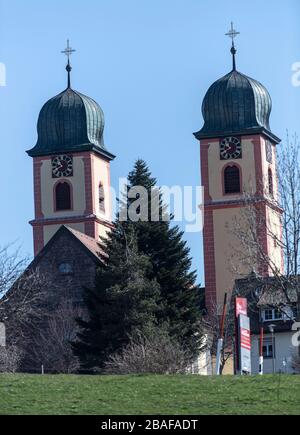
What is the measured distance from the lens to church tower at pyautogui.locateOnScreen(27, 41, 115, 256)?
8731cm

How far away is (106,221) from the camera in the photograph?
8762 centimetres

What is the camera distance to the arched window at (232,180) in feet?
274

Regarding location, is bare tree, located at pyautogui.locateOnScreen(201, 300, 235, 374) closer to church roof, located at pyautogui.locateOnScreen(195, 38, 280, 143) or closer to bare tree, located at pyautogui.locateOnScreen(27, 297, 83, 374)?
bare tree, located at pyautogui.locateOnScreen(27, 297, 83, 374)

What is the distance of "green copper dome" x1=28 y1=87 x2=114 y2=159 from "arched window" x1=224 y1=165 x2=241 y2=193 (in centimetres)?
789

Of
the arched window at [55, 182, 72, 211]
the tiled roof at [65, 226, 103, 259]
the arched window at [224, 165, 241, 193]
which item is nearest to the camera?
the tiled roof at [65, 226, 103, 259]

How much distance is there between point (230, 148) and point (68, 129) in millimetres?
9291

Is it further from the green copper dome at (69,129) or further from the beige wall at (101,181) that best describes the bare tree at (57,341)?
the green copper dome at (69,129)

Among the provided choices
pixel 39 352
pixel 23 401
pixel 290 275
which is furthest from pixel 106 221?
pixel 23 401

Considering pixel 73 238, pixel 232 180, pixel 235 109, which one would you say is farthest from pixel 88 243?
pixel 235 109

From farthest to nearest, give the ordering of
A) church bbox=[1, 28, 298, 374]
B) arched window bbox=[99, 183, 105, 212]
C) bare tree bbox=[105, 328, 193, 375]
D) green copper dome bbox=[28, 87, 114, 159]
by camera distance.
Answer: green copper dome bbox=[28, 87, 114, 159] < arched window bbox=[99, 183, 105, 212] < church bbox=[1, 28, 298, 374] < bare tree bbox=[105, 328, 193, 375]

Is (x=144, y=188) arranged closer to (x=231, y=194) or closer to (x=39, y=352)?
(x=39, y=352)

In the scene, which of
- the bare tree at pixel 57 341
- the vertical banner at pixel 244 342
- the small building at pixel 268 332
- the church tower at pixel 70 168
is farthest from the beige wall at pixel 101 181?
the vertical banner at pixel 244 342

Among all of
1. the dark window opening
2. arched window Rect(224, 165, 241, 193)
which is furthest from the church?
the dark window opening
